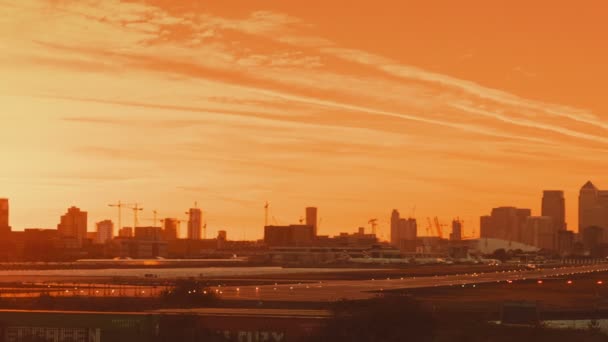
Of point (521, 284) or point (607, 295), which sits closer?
point (607, 295)

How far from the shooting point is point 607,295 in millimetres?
104812

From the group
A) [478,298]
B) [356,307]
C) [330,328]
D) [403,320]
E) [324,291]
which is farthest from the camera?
[324,291]

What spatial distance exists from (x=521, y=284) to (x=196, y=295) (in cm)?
5931

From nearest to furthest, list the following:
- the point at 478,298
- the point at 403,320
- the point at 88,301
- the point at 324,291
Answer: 1. the point at 403,320
2. the point at 88,301
3. the point at 478,298
4. the point at 324,291

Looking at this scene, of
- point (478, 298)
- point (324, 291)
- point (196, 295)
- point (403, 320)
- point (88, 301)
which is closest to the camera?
point (403, 320)

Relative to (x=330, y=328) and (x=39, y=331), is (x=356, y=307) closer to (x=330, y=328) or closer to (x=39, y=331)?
A: (x=330, y=328)

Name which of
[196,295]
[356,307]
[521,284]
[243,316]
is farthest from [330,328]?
[521,284]

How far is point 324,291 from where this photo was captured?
108m

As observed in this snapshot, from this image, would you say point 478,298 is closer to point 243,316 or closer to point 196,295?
point 196,295

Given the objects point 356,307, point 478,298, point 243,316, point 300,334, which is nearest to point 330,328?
point 300,334

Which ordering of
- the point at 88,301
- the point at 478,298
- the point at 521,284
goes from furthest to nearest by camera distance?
the point at 521,284 < the point at 478,298 < the point at 88,301

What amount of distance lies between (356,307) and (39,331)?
20.3 meters

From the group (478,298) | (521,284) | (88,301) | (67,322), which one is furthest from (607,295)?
(67,322)

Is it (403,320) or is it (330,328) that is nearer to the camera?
(330,328)
